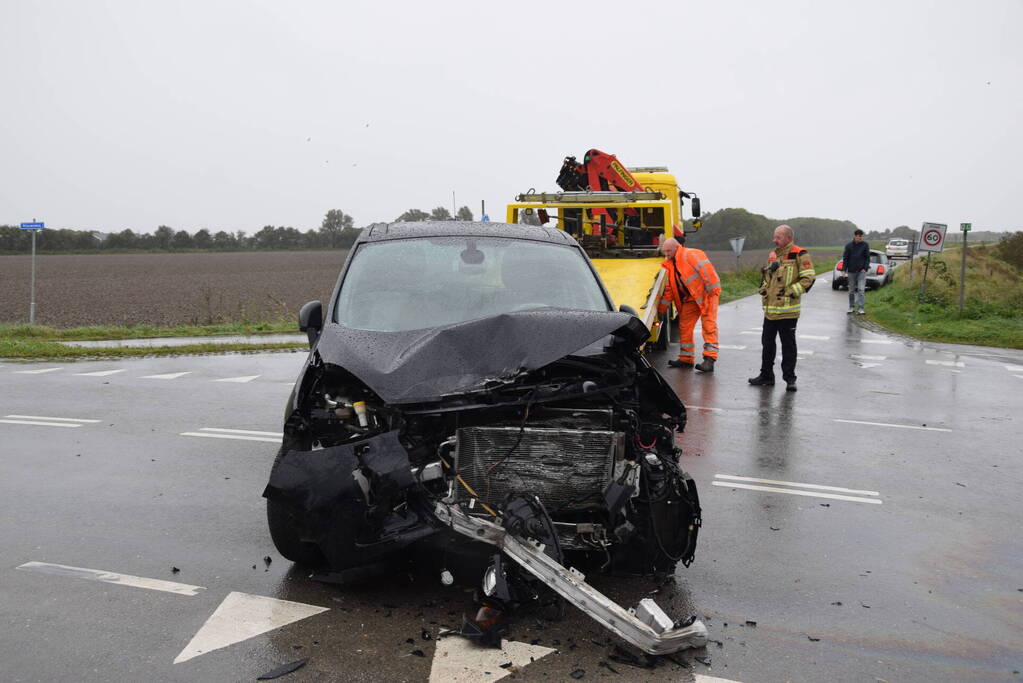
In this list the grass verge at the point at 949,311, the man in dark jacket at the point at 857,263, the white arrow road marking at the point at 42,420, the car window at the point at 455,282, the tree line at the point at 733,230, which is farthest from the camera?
the tree line at the point at 733,230

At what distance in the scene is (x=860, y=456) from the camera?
7.96 m

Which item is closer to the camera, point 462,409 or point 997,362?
point 462,409

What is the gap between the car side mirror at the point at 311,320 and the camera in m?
5.89

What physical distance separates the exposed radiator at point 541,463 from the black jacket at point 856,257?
19054 millimetres

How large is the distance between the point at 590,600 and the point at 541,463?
78cm

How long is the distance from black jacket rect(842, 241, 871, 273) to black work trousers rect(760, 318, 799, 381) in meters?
11.3

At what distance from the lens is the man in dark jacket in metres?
21.8

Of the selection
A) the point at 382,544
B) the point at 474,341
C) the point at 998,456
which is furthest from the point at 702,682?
the point at 998,456

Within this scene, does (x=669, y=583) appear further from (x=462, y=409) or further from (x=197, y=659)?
(x=197, y=659)

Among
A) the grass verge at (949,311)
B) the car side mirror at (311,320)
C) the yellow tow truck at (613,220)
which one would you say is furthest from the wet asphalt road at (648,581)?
the grass verge at (949,311)

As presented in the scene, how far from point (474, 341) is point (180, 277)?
52.6m

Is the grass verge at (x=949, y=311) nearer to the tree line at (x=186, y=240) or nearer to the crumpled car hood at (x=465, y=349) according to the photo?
the crumpled car hood at (x=465, y=349)

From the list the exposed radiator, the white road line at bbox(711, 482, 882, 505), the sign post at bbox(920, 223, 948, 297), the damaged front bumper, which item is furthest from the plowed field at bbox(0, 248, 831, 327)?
the damaged front bumper

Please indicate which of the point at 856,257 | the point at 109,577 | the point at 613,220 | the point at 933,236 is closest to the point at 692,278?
the point at 613,220
